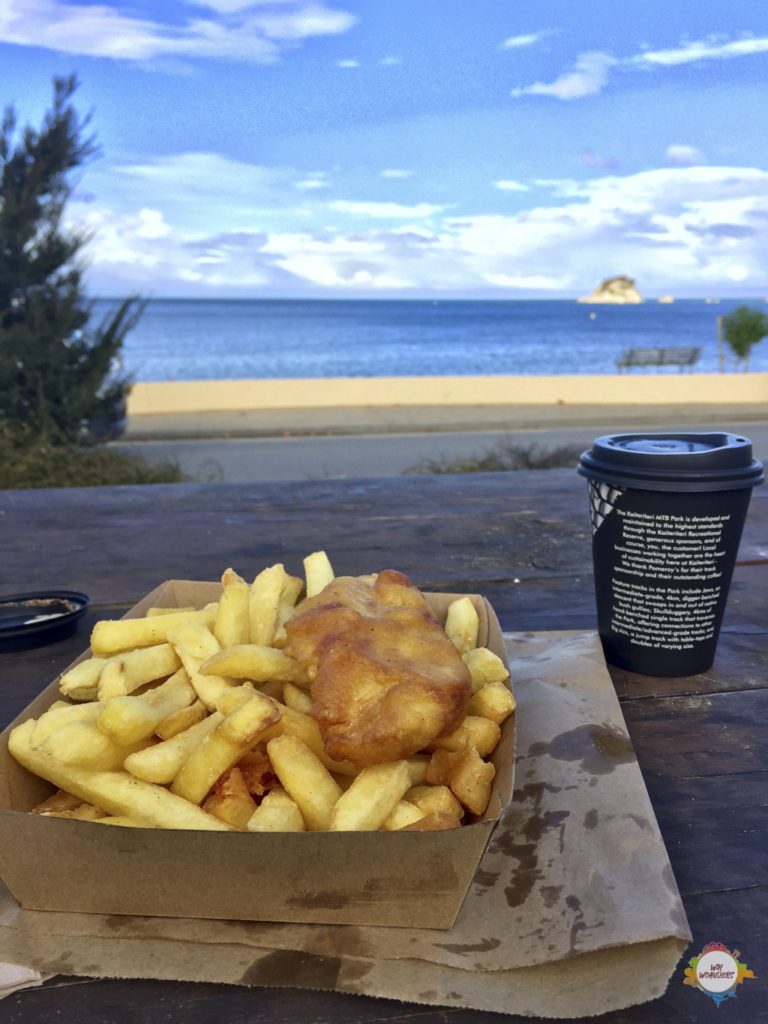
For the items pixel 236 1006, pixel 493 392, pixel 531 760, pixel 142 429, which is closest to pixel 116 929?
pixel 236 1006

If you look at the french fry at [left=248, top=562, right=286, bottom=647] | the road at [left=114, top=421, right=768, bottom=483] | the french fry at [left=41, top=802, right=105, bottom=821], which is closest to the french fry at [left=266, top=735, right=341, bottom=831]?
the french fry at [left=41, top=802, right=105, bottom=821]

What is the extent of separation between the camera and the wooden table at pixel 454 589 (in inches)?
33.9

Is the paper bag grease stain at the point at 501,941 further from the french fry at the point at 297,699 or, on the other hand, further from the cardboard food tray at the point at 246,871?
the french fry at the point at 297,699

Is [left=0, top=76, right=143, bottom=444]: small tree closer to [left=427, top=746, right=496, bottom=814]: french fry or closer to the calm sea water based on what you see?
[left=427, top=746, right=496, bottom=814]: french fry

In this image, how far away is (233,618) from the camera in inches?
50.2

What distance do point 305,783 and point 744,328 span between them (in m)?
22.8

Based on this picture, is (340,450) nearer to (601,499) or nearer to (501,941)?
(601,499)

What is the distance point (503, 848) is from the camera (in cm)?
105

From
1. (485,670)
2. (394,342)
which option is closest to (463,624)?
(485,670)

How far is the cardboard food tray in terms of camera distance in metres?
0.89

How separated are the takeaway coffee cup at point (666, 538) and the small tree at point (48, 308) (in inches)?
341

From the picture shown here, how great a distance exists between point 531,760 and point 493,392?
1570cm

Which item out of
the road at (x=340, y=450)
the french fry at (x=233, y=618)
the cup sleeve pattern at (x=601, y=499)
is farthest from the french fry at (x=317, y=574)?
the road at (x=340, y=450)

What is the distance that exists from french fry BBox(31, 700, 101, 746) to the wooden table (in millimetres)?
266
